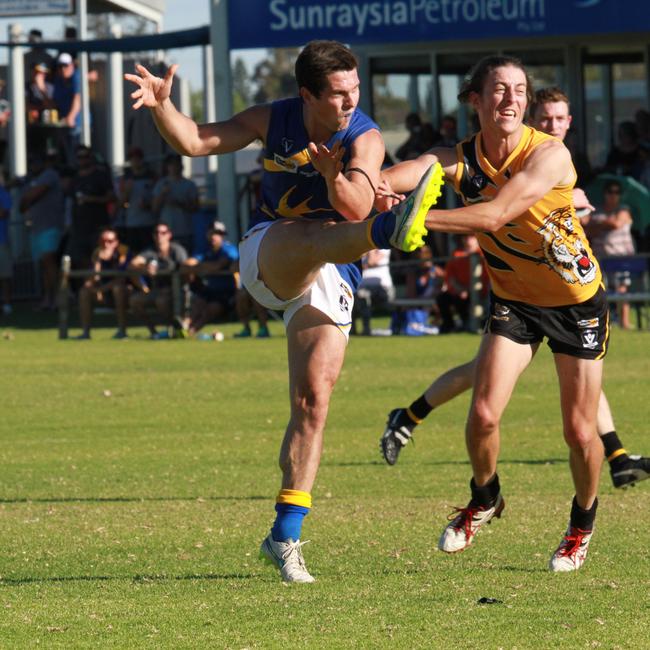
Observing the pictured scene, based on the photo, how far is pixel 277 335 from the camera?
23.0 m

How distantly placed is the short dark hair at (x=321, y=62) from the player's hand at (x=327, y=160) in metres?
0.39

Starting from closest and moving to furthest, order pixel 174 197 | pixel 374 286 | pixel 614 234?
pixel 614 234 → pixel 374 286 → pixel 174 197

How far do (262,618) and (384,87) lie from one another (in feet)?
76.7

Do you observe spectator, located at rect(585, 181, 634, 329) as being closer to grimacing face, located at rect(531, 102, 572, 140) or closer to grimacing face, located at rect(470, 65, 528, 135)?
grimacing face, located at rect(531, 102, 572, 140)

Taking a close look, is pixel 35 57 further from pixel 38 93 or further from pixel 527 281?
pixel 527 281

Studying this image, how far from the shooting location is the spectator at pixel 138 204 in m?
26.7

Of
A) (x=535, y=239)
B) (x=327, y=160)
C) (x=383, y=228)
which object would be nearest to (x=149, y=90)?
(x=327, y=160)

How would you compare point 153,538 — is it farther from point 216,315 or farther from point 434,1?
point 434,1

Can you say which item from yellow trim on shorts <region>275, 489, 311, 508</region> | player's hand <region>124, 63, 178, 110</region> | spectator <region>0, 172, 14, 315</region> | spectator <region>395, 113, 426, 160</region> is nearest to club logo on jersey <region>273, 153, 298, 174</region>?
player's hand <region>124, 63, 178, 110</region>

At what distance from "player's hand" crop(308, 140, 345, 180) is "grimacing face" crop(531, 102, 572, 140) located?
2.44 meters

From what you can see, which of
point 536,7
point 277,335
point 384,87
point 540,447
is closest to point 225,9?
point 384,87

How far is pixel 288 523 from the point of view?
6750 millimetres

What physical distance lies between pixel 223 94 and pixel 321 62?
20.9 m

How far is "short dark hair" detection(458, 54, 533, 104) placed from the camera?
268 inches
